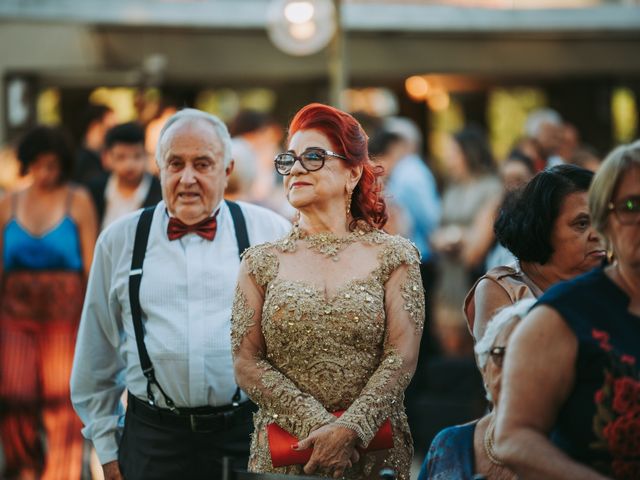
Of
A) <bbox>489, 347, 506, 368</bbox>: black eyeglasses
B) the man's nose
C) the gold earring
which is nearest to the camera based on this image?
<bbox>489, 347, 506, 368</bbox>: black eyeglasses

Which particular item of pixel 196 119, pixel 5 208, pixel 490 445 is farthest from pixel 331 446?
pixel 5 208

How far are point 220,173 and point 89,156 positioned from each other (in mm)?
6456

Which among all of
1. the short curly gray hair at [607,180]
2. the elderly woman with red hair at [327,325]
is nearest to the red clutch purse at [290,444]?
the elderly woman with red hair at [327,325]

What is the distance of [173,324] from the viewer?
18.9 feet

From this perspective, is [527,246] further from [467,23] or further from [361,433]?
[467,23]

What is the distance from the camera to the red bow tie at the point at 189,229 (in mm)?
5934

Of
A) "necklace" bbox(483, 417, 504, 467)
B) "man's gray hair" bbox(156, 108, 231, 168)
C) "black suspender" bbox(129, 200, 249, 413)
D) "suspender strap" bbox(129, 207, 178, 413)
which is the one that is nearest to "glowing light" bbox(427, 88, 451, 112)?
"man's gray hair" bbox(156, 108, 231, 168)

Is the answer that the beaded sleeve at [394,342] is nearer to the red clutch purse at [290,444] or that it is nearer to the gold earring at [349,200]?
the red clutch purse at [290,444]

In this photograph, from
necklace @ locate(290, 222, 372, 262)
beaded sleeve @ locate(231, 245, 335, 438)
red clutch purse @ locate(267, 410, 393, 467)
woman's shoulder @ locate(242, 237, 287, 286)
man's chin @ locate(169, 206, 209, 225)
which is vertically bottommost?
red clutch purse @ locate(267, 410, 393, 467)

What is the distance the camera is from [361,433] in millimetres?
4820

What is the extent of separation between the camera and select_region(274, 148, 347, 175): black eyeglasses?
5.12 m

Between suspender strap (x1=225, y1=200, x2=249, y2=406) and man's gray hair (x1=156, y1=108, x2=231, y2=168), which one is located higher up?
man's gray hair (x1=156, y1=108, x2=231, y2=168)

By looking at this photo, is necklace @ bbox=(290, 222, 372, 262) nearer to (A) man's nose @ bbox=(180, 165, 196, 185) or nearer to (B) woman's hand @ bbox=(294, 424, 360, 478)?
(B) woman's hand @ bbox=(294, 424, 360, 478)

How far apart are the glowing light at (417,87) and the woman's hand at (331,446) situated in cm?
1453
